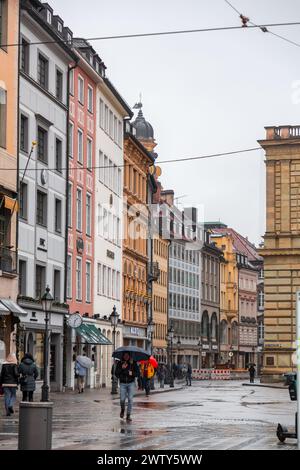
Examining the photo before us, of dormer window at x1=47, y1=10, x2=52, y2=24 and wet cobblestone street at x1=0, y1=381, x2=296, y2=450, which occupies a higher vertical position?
dormer window at x1=47, y1=10, x2=52, y2=24

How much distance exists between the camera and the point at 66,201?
2199 inches

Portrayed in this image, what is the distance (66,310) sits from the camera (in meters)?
55.3

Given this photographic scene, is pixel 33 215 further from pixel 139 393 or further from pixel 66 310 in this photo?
pixel 139 393

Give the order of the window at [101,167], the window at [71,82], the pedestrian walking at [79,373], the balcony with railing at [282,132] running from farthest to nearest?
the balcony with railing at [282,132] < the window at [101,167] < the window at [71,82] < the pedestrian walking at [79,373]

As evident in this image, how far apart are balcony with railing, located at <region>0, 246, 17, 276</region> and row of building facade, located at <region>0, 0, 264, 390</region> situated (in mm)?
51

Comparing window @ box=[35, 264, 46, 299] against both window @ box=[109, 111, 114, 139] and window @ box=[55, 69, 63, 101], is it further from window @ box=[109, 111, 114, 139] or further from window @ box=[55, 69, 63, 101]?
window @ box=[109, 111, 114, 139]

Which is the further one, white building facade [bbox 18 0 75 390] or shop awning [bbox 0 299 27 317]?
white building facade [bbox 18 0 75 390]

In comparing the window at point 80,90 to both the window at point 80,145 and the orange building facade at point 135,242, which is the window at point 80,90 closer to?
the window at point 80,145

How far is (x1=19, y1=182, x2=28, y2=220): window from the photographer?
4822cm

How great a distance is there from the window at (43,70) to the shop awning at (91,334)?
1329 centimetres

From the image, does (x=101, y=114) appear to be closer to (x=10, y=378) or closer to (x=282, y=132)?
(x=282, y=132)

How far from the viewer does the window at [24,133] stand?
48.3 meters

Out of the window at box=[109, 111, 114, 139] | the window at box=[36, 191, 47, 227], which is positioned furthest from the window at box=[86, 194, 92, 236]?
the window at box=[36, 191, 47, 227]

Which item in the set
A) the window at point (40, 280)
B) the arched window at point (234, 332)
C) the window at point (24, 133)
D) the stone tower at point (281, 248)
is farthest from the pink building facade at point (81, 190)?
the arched window at point (234, 332)
